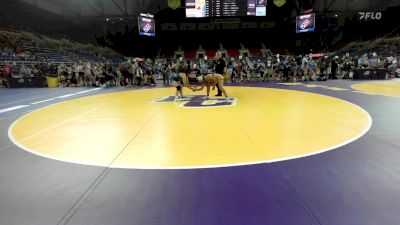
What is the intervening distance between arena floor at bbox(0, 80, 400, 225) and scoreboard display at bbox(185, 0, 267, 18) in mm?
17520

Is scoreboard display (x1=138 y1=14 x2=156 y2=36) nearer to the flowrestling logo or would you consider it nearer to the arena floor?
the flowrestling logo

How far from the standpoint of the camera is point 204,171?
342 centimetres

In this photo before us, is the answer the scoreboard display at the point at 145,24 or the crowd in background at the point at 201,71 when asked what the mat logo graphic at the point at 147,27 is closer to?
the scoreboard display at the point at 145,24

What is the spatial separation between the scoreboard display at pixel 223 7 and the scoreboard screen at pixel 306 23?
25.9 ft

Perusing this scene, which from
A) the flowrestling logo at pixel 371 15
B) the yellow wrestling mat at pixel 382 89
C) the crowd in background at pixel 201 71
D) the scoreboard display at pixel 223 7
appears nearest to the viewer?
the yellow wrestling mat at pixel 382 89

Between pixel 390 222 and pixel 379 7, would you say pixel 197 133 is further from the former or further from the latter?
pixel 379 7

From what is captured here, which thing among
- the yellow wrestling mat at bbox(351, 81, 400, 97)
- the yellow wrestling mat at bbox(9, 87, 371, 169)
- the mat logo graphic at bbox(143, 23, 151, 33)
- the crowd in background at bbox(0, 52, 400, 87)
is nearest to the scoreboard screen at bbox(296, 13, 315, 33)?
the crowd in background at bbox(0, 52, 400, 87)

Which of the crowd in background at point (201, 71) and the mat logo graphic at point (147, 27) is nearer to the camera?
the crowd in background at point (201, 71)

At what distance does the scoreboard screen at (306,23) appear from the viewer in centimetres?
2803

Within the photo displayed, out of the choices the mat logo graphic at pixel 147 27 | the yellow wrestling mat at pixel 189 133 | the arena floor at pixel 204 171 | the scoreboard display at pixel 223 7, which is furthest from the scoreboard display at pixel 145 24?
the arena floor at pixel 204 171

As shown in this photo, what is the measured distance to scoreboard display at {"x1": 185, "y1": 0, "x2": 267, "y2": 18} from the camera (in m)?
22.0

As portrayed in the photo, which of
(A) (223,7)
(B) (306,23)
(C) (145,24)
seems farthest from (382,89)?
(C) (145,24)

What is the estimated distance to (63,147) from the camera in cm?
454

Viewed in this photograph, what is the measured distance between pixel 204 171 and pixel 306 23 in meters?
28.7
